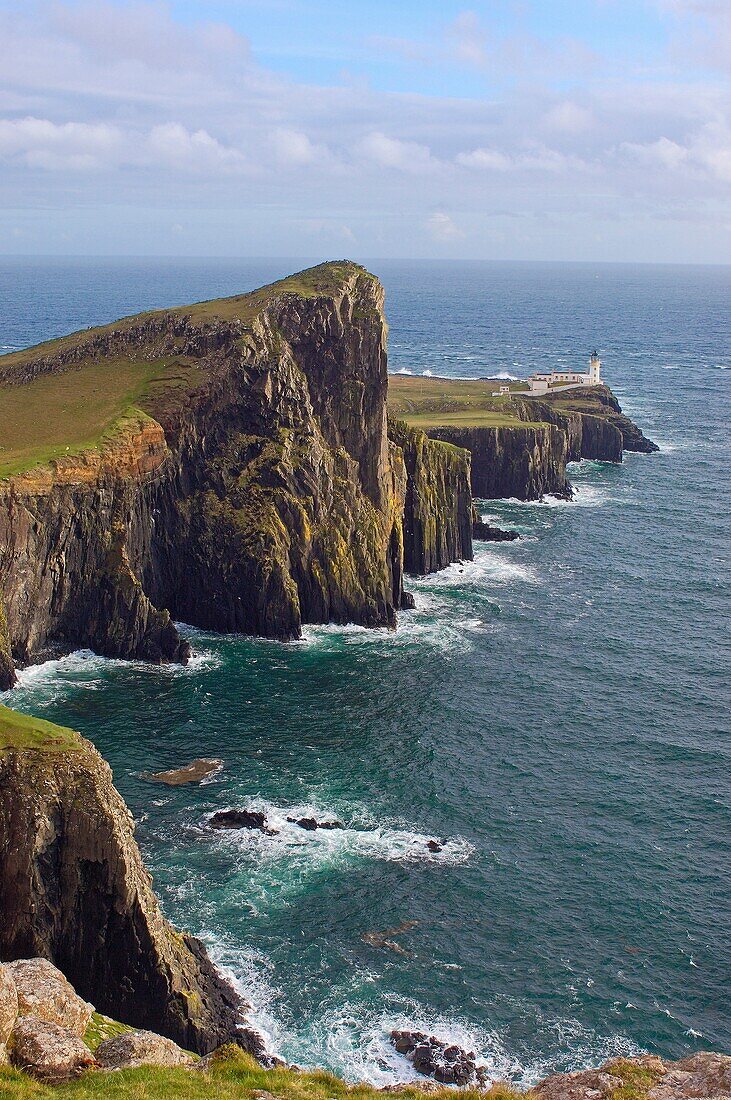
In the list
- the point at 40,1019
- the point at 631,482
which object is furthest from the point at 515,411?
the point at 40,1019

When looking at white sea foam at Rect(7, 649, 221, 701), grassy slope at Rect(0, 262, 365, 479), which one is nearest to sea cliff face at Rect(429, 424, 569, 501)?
grassy slope at Rect(0, 262, 365, 479)

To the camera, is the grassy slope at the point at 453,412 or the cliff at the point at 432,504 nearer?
the cliff at the point at 432,504

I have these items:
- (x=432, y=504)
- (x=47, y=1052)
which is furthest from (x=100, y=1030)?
(x=432, y=504)

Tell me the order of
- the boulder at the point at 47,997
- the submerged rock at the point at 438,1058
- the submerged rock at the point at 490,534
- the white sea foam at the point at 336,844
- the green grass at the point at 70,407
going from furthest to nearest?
the submerged rock at the point at 490,534, the green grass at the point at 70,407, the white sea foam at the point at 336,844, the submerged rock at the point at 438,1058, the boulder at the point at 47,997

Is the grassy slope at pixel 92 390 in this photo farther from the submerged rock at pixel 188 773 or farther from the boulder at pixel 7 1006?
the boulder at pixel 7 1006

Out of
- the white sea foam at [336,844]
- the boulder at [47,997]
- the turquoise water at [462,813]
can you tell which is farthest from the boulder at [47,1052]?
the white sea foam at [336,844]
